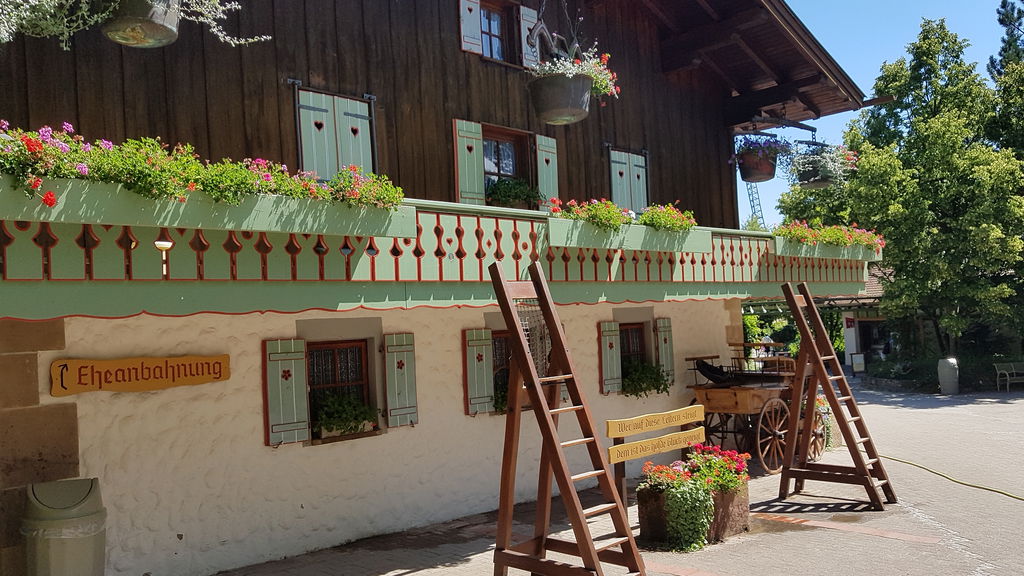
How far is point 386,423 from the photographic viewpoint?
8.87 meters

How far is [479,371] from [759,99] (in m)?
6.89

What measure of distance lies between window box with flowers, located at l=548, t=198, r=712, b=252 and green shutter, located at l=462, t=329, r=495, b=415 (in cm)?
191

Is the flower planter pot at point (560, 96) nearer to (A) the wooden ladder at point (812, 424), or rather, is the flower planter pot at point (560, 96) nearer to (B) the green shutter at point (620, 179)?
(B) the green shutter at point (620, 179)

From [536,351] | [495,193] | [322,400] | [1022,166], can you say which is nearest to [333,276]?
[322,400]

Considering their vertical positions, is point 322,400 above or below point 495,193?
below

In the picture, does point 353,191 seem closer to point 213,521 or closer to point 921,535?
point 213,521

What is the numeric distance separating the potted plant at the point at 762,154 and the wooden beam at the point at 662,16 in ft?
6.45

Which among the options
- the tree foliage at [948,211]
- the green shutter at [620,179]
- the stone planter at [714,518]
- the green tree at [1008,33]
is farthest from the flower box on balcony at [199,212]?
the green tree at [1008,33]

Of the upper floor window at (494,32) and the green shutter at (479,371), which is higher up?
the upper floor window at (494,32)

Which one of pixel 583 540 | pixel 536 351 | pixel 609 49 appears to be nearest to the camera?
pixel 583 540

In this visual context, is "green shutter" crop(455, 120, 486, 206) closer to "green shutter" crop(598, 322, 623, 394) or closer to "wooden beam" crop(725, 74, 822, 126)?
"green shutter" crop(598, 322, 623, 394)

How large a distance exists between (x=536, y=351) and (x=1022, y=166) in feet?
67.9

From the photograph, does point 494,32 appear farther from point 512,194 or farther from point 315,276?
point 315,276

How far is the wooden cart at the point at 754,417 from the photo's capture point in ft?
37.6
